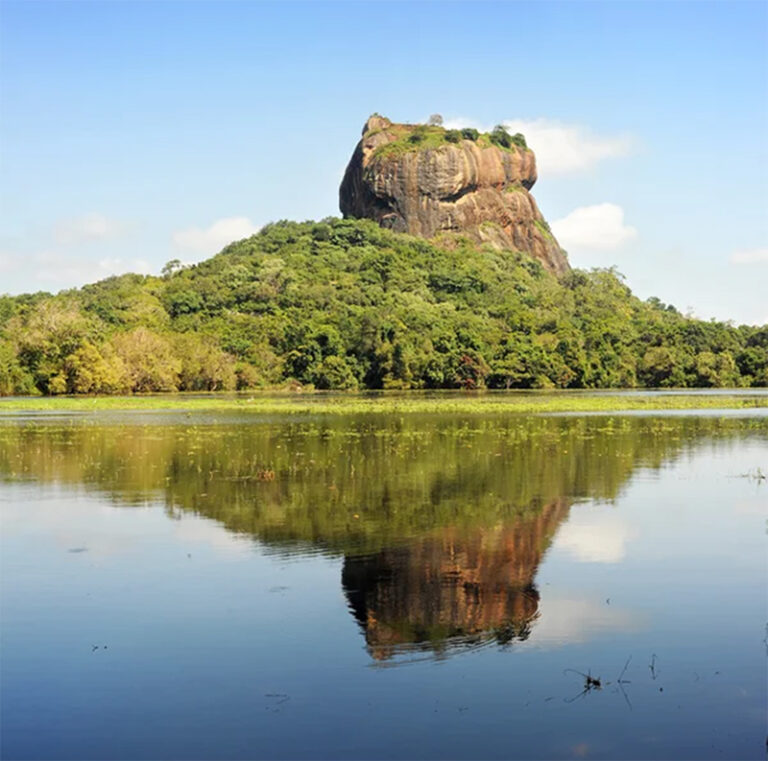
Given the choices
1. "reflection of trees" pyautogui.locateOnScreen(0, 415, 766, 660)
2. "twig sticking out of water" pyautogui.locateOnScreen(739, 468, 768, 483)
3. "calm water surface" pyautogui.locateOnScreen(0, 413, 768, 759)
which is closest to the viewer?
"calm water surface" pyautogui.locateOnScreen(0, 413, 768, 759)

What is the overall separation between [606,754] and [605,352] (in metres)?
93.3

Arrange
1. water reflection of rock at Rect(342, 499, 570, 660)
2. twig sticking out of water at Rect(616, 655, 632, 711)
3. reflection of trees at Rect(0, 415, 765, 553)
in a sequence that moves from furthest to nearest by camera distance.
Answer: reflection of trees at Rect(0, 415, 765, 553)
water reflection of rock at Rect(342, 499, 570, 660)
twig sticking out of water at Rect(616, 655, 632, 711)

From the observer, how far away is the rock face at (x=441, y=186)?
153625mm

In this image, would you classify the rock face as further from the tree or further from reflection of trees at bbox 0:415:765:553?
reflection of trees at bbox 0:415:765:553

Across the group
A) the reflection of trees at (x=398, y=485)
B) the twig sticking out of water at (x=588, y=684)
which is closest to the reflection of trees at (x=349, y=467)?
the reflection of trees at (x=398, y=485)

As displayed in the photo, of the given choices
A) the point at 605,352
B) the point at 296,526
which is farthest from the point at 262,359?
the point at 296,526

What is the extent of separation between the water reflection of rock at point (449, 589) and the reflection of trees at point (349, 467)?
2.82 feet

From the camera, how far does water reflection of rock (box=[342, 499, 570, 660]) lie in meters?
10.2

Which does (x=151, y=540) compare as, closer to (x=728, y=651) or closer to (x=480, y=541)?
(x=480, y=541)

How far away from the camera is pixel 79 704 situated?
835cm

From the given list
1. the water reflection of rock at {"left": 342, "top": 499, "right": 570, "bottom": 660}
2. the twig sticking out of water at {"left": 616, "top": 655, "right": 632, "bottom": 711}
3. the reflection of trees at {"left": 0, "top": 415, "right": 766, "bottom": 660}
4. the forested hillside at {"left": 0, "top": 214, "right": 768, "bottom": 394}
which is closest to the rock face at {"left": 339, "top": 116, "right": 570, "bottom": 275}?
the forested hillside at {"left": 0, "top": 214, "right": 768, "bottom": 394}

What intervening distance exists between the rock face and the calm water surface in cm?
13407

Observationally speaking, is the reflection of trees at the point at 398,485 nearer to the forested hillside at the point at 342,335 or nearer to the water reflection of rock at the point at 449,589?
the water reflection of rock at the point at 449,589

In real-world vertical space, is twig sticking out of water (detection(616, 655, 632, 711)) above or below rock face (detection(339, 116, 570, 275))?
below
